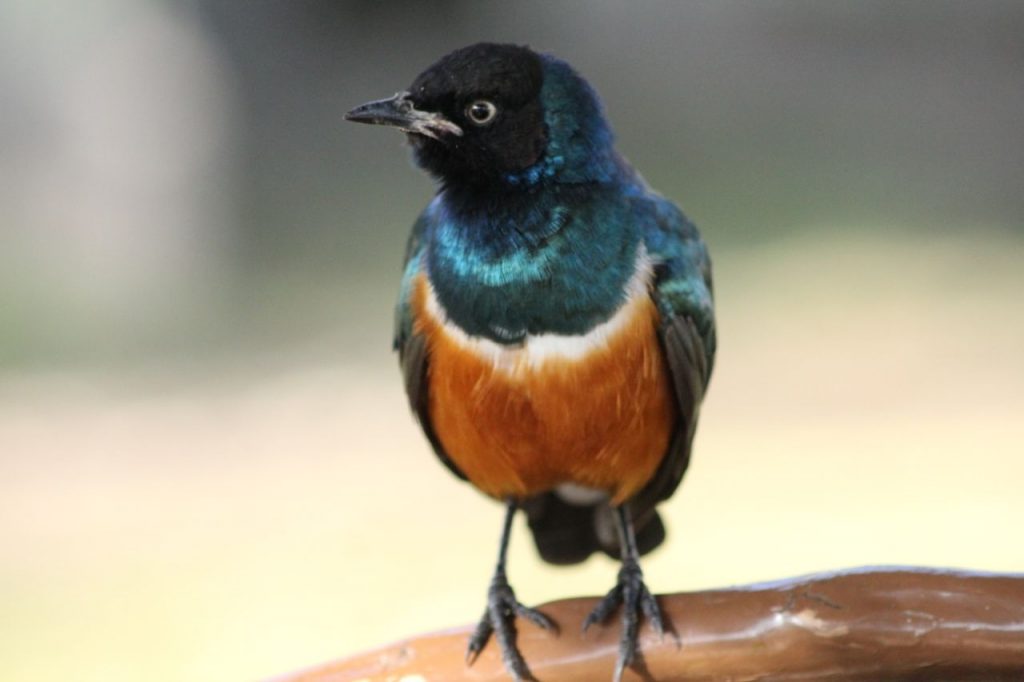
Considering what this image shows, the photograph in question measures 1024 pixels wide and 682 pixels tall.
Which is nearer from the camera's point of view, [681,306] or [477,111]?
[477,111]

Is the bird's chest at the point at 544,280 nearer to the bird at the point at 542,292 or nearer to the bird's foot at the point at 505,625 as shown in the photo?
the bird at the point at 542,292

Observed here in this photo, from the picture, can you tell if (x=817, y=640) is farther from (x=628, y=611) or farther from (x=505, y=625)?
(x=505, y=625)

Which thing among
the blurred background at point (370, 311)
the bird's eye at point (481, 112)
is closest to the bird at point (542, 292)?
the bird's eye at point (481, 112)

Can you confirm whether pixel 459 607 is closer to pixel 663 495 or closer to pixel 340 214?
pixel 663 495

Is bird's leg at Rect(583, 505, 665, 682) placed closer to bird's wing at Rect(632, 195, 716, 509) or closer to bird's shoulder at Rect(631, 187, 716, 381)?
bird's wing at Rect(632, 195, 716, 509)

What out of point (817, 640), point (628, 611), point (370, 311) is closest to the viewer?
point (817, 640)

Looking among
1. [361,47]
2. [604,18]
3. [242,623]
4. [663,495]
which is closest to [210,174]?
[361,47]

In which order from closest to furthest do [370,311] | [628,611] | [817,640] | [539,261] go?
[817,640] < [628,611] < [539,261] < [370,311]

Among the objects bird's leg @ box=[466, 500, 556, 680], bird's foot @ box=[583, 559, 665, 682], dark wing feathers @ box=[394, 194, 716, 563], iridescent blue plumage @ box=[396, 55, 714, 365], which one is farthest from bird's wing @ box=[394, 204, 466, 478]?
bird's foot @ box=[583, 559, 665, 682]

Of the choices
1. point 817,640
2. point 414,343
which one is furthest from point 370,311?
point 817,640
